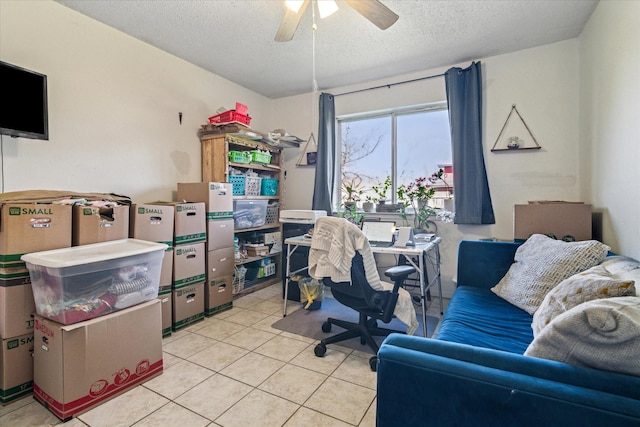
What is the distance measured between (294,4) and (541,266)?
216cm

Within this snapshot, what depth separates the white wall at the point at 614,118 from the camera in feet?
5.76

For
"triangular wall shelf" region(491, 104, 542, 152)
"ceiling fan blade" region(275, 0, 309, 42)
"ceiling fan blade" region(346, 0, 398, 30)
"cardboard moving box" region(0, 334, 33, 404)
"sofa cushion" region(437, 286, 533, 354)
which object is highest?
"ceiling fan blade" region(275, 0, 309, 42)

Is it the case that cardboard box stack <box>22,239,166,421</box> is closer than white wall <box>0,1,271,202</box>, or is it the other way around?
cardboard box stack <box>22,239,166,421</box>

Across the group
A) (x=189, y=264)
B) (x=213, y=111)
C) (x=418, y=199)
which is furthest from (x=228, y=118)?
(x=418, y=199)

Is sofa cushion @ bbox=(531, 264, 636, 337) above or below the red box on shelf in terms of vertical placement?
below

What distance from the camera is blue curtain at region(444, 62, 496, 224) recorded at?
124 inches

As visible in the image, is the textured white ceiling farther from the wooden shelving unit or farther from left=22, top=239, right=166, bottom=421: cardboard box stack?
left=22, top=239, right=166, bottom=421: cardboard box stack

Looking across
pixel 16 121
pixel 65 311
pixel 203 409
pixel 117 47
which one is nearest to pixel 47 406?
pixel 65 311

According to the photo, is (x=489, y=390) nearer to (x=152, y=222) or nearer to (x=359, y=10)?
(x=359, y=10)

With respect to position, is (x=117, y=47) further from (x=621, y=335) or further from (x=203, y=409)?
(x=621, y=335)

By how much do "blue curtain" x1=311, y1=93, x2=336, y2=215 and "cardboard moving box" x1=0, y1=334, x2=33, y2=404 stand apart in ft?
9.56

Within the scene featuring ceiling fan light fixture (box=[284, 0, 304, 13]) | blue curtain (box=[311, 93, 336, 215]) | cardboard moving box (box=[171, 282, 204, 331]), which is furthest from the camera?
blue curtain (box=[311, 93, 336, 215])

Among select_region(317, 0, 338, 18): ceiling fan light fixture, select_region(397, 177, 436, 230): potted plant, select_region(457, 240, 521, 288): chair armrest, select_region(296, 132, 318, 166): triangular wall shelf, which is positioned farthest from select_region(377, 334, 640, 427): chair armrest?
select_region(296, 132, 318, 166): triangular wall shelf

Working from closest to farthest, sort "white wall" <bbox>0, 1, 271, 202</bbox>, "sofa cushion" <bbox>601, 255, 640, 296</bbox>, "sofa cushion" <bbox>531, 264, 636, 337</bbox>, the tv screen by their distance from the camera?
"sofa cushion" <bbox>531, 264, 636, 337</bbox>
"sofa cushion" <bbox>601, 255, 640, 296</bbox>
the tv screen
"white wall" <bbox>0, 1, 271, 202</bbox>
